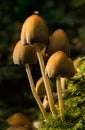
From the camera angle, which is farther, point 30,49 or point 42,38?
point 30,49

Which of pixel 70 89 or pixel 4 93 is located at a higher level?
pixel 70 89

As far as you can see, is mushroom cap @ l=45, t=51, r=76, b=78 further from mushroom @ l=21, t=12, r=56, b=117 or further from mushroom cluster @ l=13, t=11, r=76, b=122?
mushroom @ l=21, t=12, r=56, b=117

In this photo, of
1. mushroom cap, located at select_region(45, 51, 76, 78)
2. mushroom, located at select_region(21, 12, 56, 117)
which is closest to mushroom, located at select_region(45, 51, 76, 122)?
mushroom cap, located at select_region(45, 51, 76, 78)

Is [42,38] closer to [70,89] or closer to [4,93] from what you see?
[70,89]

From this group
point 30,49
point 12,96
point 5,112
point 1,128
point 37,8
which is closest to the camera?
point 30,49

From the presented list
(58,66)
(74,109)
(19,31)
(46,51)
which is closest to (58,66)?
(58,66)

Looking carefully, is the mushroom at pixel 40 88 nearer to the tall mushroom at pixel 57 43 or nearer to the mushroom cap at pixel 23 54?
the mushroom cap at pixel 23 54

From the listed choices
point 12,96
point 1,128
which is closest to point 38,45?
point 1,128
